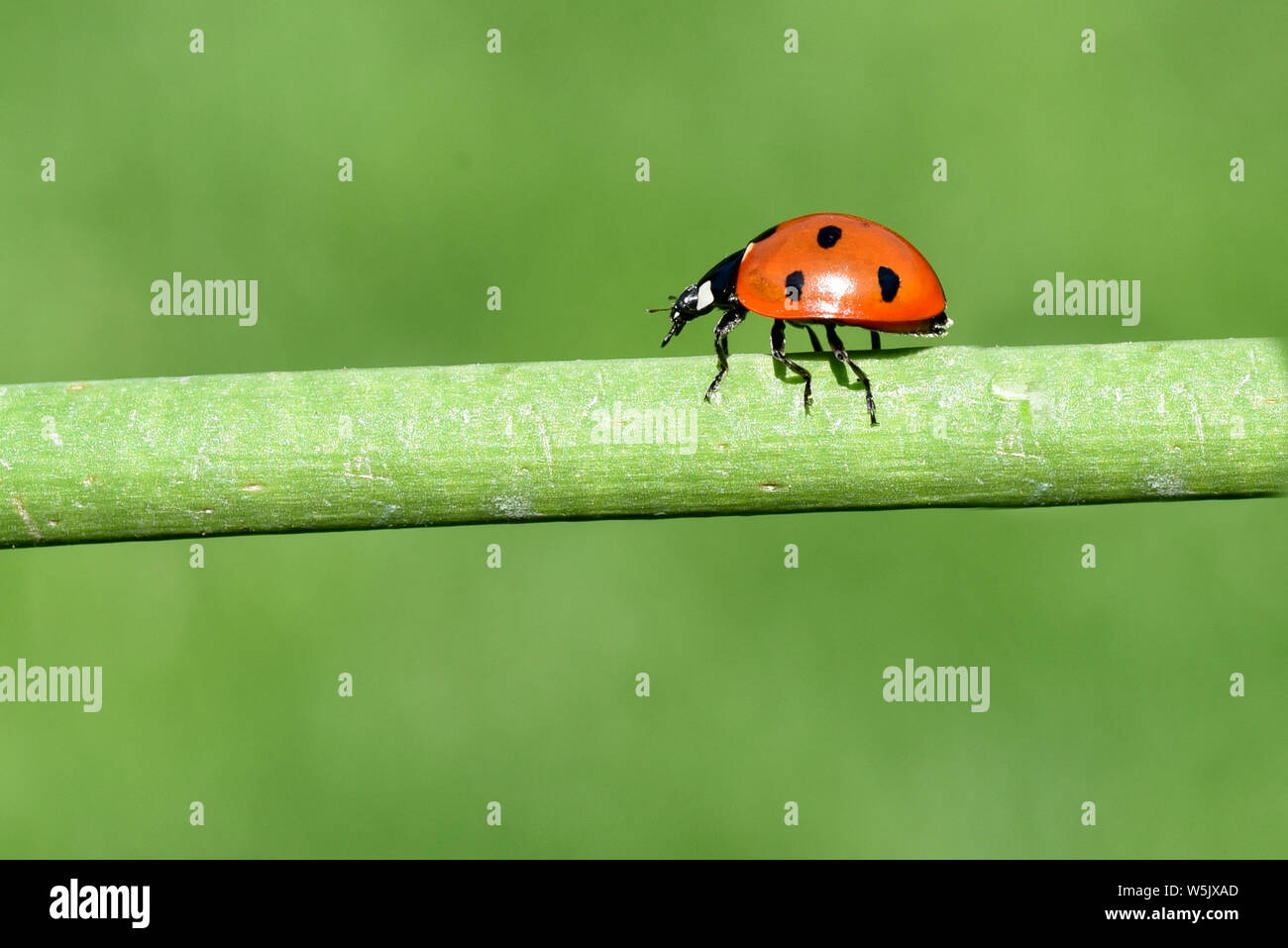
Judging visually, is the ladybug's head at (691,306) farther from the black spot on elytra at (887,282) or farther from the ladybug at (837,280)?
the black spot on elytra at (887,282)

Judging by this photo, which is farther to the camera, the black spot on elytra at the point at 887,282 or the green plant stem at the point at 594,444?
the black spot on elytra at the point at 887,282

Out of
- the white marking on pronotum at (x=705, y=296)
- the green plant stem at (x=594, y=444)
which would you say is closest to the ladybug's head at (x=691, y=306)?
the white marking on pronotum at (x=705, y=296)

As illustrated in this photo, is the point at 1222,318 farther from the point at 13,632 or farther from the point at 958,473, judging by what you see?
the point at 13,632

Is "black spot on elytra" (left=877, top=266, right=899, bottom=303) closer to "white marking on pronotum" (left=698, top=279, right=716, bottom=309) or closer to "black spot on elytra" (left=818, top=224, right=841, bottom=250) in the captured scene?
"black spot on elytra" (left=818, top=224, right=841, bottom=250)

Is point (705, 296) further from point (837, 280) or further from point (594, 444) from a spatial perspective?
point (594, 444)

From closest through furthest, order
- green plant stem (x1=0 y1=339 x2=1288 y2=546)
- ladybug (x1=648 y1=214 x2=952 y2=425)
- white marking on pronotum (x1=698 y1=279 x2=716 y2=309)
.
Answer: green plant stem (x1=0 y1=339 x2=1288 y2=546) → ladybug (x1=648 y1=214 x2=952 y2=425) → white marking on pronotum (x1=698 y1=279 x2=716 y2=309)

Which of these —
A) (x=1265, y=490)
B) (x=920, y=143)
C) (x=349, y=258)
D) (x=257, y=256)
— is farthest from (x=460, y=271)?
(x=1265, y=490)

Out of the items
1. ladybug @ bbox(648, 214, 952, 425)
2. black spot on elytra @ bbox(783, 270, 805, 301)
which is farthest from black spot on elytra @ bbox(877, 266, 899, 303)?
black spot on elytra @ bbox(783, 270, 805, 301)

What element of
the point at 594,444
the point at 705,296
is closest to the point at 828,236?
the point at 705,296
